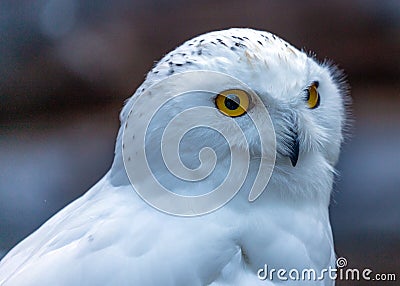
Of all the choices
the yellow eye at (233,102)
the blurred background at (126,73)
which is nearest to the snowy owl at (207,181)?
the yellow eye at (233,102)

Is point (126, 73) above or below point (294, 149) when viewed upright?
below

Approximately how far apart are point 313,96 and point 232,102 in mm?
131

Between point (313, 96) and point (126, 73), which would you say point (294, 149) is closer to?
point (313, 96)

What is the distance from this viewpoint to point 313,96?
925 millimetres

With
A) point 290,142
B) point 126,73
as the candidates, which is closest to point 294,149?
point 290,142

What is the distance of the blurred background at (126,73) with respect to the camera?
85.5 inches

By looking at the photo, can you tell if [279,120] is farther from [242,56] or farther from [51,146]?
[51,146]

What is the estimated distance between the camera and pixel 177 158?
86 cm

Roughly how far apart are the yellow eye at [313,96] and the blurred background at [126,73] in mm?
1165

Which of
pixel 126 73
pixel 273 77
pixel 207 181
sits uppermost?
pixel 273 77

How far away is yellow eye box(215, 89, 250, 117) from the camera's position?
83 cm

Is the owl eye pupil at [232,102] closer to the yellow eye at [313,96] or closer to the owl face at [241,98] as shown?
the owl face at [241,98]

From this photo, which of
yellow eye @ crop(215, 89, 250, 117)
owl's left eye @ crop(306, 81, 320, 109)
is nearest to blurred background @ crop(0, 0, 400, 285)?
owl's left eye @ crop(306, 81, 320, 109)

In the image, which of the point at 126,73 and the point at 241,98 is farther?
the point at 126,73
